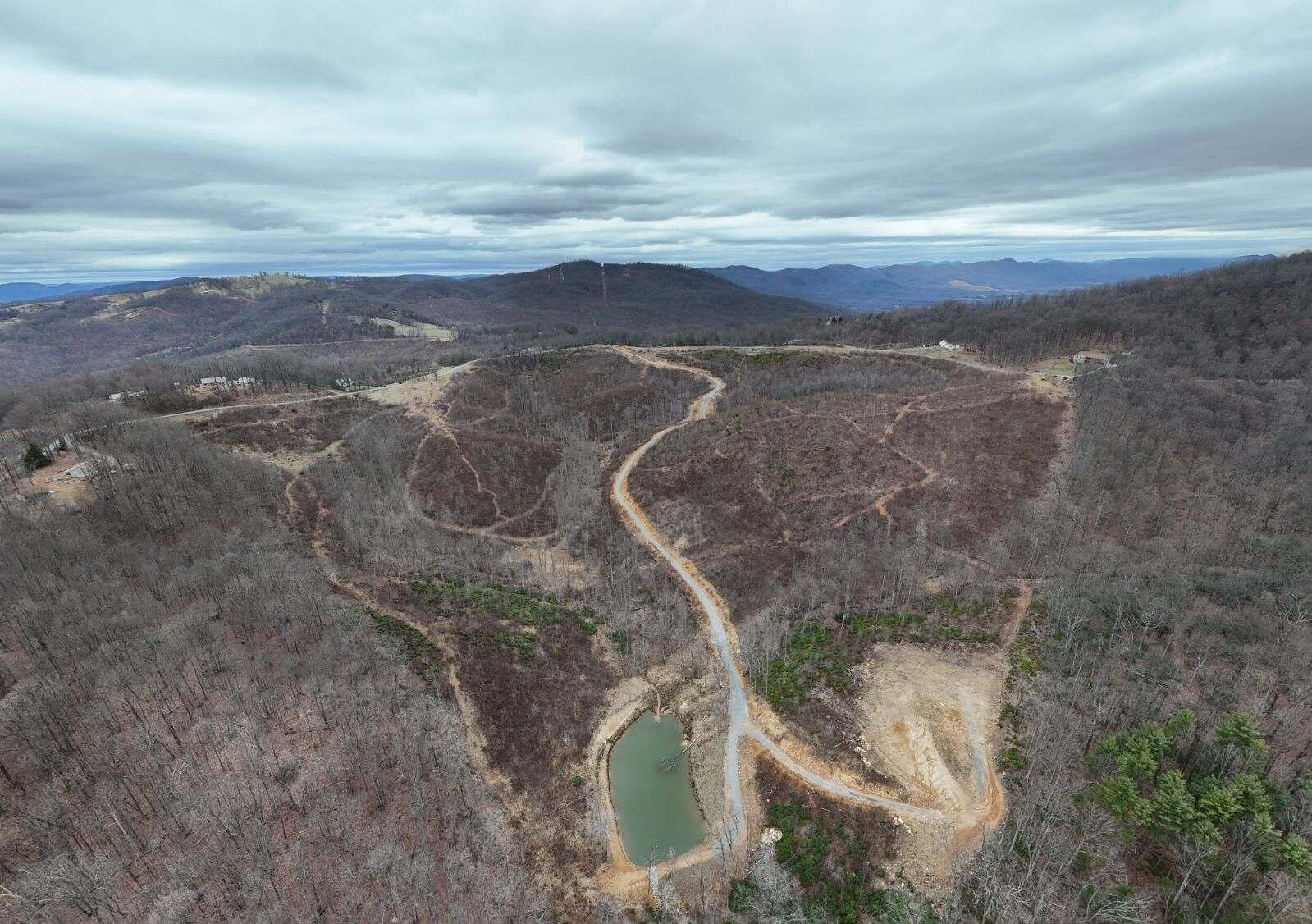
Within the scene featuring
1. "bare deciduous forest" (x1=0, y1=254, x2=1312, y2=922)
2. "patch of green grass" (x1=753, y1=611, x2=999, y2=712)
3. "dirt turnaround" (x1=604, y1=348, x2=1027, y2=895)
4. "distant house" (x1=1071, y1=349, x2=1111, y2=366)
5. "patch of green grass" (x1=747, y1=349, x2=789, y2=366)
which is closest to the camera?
"bare deciduous forest" (x1=0, y1=254, x2=1312, y2=922)

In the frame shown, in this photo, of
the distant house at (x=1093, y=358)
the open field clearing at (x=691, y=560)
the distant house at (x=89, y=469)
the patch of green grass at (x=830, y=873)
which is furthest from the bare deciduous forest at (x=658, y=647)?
the distant house at (x=1093, y=358)

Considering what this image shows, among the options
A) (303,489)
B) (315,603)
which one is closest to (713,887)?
(315,603)

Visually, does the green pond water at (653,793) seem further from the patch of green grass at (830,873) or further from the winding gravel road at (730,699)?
the patch of green grass at (830,873)

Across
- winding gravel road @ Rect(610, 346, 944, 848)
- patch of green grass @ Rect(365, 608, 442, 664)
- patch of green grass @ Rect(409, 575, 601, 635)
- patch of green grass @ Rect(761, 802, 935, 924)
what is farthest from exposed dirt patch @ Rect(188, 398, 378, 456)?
patch of green grass @ Rect(761, 802, 935, 924)

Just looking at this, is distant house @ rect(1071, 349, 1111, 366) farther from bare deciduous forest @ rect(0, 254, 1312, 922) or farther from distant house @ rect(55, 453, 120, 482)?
distant house @ rect(55, 453, 120, 482)

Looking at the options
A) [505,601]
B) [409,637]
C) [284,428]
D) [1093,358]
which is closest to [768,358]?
[1093,358]

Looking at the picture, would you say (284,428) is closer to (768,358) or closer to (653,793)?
(653,793)
